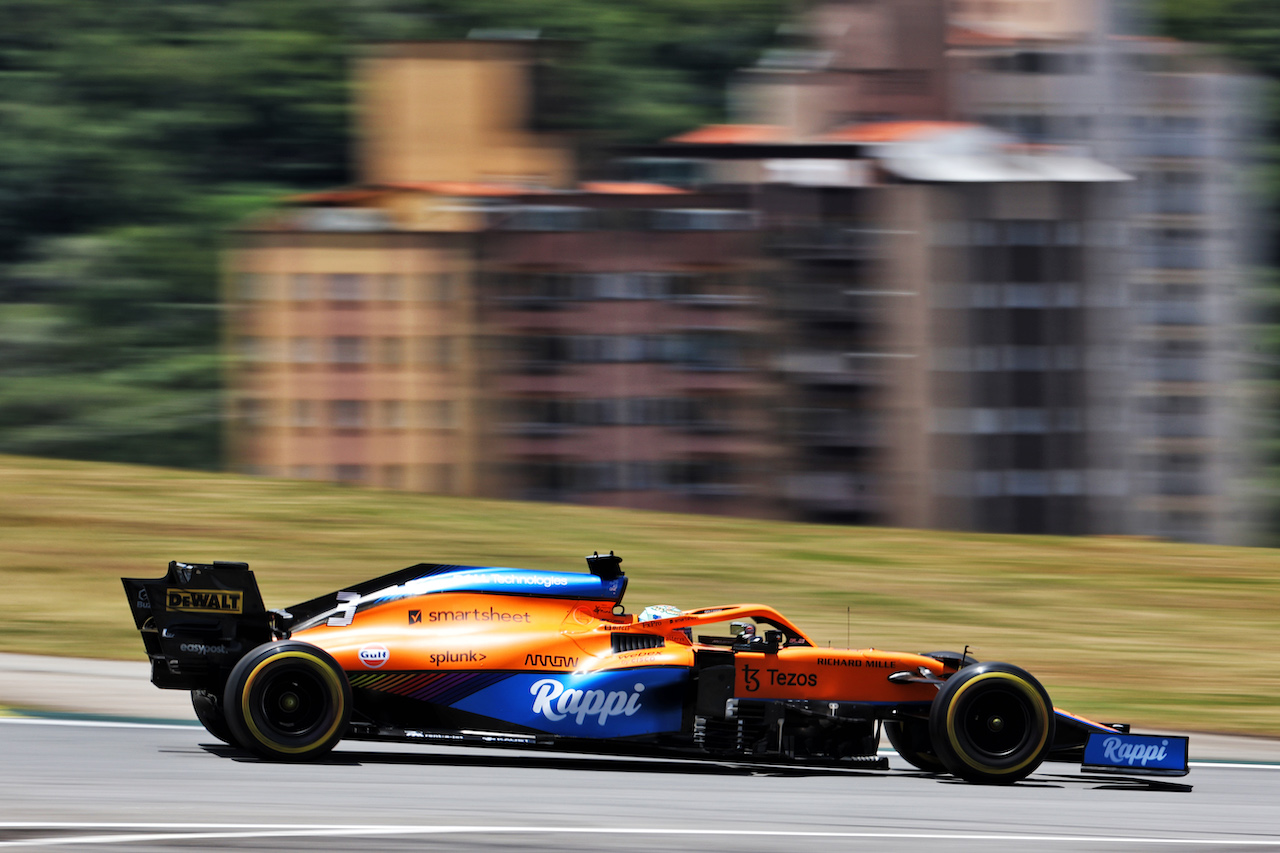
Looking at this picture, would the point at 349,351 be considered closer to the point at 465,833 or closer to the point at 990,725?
the point at 990,725

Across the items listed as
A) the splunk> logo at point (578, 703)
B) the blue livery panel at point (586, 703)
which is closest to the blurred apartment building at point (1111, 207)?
the blue livery panel at point (586, 703)

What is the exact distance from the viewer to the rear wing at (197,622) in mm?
8555

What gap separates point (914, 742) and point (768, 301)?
40.8 meters

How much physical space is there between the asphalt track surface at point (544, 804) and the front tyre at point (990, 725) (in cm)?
14

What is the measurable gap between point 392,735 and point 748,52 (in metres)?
76.5

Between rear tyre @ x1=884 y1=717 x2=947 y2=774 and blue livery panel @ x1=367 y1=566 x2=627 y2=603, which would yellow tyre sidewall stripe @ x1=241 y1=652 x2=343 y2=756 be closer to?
blue livery panel @ x1=367 y1=566 x2=627 y2=603

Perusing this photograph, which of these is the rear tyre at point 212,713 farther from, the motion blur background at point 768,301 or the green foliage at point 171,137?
the green foliage at point 171,137

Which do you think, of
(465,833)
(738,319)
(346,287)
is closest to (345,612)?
(465,833)

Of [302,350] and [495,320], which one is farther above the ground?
[495,320]

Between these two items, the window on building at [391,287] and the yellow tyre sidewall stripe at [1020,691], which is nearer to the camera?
the yellow tyre sidewall stripe at [1020,691]

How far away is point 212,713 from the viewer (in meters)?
8.81

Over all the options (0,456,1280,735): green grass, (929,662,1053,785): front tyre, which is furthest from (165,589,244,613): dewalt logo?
(0,456,1280,735): green grass

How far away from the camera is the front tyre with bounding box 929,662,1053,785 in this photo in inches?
351

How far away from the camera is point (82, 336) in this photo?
234ft
